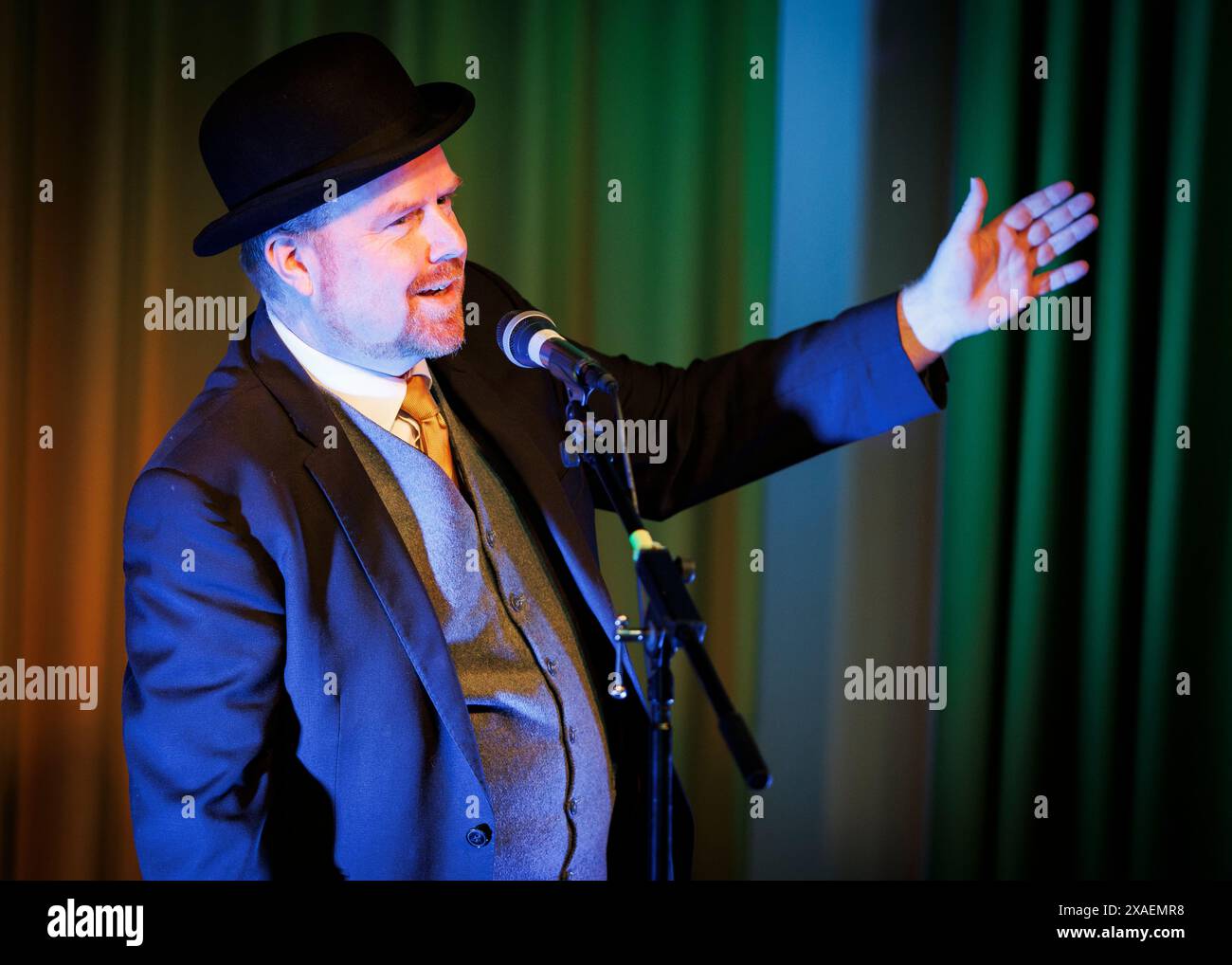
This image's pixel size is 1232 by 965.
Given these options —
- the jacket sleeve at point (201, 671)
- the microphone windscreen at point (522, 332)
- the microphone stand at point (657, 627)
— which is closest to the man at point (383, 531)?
the jacket sleeve at point (201, 671)

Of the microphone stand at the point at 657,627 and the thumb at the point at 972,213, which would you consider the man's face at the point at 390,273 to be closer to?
the microphone stand at the point at 657,627

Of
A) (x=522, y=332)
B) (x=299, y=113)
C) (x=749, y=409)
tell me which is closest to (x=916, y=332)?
(x=749, y=409)

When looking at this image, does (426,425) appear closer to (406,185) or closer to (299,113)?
(406,185)

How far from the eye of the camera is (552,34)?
9.20ft

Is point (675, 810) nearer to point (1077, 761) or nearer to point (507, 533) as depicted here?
point (507, 533)

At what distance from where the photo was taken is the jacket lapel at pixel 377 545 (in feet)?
5.42

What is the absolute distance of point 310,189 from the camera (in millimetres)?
1750

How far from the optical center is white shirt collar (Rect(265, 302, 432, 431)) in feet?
6.05

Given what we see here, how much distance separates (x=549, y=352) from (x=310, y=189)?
1.53 ft

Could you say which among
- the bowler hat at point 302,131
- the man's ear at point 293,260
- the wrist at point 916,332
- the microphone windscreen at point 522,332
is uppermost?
the bowler hat at point 302,131

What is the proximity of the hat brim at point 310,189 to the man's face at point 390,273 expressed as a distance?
0.05 m

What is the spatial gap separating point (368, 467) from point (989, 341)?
5.19ft

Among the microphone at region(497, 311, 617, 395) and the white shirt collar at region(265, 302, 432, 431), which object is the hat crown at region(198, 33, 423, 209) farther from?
the microphone at region(497, 311, 617, 395)
